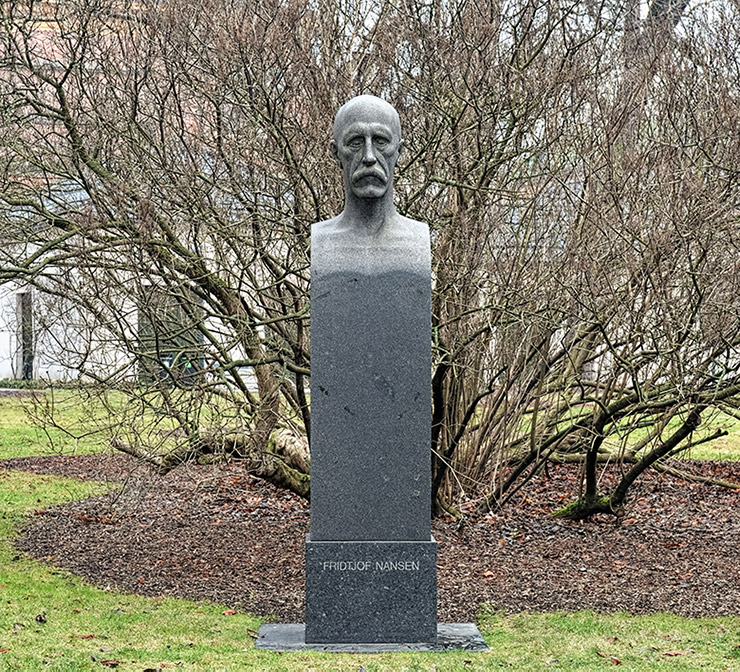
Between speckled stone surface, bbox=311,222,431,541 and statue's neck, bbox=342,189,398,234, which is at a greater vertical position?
statue's neck, bbox=342,189,398,234

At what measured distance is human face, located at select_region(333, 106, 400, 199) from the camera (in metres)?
6.46

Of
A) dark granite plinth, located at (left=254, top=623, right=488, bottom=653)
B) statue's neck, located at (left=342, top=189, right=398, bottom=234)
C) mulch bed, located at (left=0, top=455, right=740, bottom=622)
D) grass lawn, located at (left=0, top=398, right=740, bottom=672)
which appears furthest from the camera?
mulch bed, located at (left=0, top=455, right=740, bottom=622)

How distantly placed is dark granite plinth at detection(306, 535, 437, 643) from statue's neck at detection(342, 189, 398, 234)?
1.91 meters

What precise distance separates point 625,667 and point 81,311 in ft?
17.5

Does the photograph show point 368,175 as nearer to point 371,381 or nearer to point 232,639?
point 371,381

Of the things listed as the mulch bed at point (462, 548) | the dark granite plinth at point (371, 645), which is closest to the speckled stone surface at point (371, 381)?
the dark granite plinth at point (371, 645)

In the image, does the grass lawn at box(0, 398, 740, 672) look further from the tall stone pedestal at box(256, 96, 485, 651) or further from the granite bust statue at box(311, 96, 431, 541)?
the granite bust statue at box(311, 96, 431, 541)

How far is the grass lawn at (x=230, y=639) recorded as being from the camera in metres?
6.11

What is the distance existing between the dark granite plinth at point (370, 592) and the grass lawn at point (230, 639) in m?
0.27

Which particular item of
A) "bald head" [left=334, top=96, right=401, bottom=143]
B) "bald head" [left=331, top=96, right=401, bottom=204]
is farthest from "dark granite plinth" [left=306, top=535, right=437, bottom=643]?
"bald head" [left=334, top=96, right=401, bottom=143]

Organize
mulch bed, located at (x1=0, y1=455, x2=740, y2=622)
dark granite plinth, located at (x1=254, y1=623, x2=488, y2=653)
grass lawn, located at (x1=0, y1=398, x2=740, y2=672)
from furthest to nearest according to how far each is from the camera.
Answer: mulch bed, located at (x1=0, y1=455, x2=740, y2=622) < dark granite plinth, located at (x1=254, y1=623, x2=488, y2=653) < grass lawn, located at (x1=0, y1=398, x2=740, y2=672)

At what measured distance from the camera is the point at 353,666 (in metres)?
5.94

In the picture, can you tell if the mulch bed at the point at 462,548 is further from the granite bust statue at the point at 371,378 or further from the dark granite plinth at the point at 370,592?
the granite bust statue at the point at 371,378

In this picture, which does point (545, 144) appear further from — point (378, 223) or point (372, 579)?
point (372, 579)
